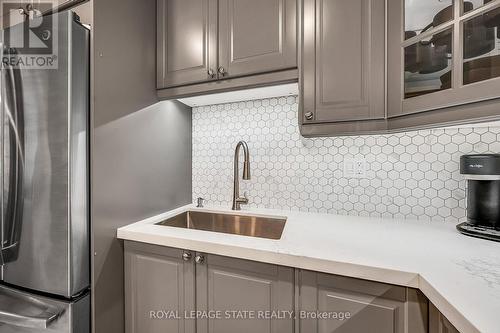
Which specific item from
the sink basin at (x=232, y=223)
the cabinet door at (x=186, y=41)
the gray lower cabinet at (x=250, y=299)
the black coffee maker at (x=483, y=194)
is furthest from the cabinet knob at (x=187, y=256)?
the black coffee maker at (x=483, y=194)

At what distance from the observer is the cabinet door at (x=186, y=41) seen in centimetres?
133

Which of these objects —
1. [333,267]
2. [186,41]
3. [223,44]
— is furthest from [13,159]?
[333,267]

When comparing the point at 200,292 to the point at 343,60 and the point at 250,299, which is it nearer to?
the point at 250,299

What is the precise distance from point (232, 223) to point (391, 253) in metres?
0.95

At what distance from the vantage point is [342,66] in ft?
3.61

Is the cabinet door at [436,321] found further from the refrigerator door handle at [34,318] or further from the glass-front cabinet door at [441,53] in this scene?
the refrigerator door handle at [34,318]

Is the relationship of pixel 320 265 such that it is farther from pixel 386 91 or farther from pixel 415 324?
pixel 386 91

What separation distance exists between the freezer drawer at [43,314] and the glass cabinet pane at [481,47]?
170cm

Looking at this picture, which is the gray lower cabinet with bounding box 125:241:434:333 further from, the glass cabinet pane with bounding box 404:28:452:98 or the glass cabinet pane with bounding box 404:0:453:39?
the glass cabinet pane with bounding box 404:0:453:39

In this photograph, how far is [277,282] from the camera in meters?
0.93

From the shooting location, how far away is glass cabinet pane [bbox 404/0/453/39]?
2.85ft

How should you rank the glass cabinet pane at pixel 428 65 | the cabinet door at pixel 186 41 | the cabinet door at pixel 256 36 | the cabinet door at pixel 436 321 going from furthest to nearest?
the cabinet door at pixel 186 41
the cabinet door at pixel 256 36
the glass cabinet pane at pixel 428 65
the cabinet door at pixel 436 321

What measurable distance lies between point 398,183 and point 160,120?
1.40 metres

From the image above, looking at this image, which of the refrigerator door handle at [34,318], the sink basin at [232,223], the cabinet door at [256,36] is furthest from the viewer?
the sink basin at [232,223]
